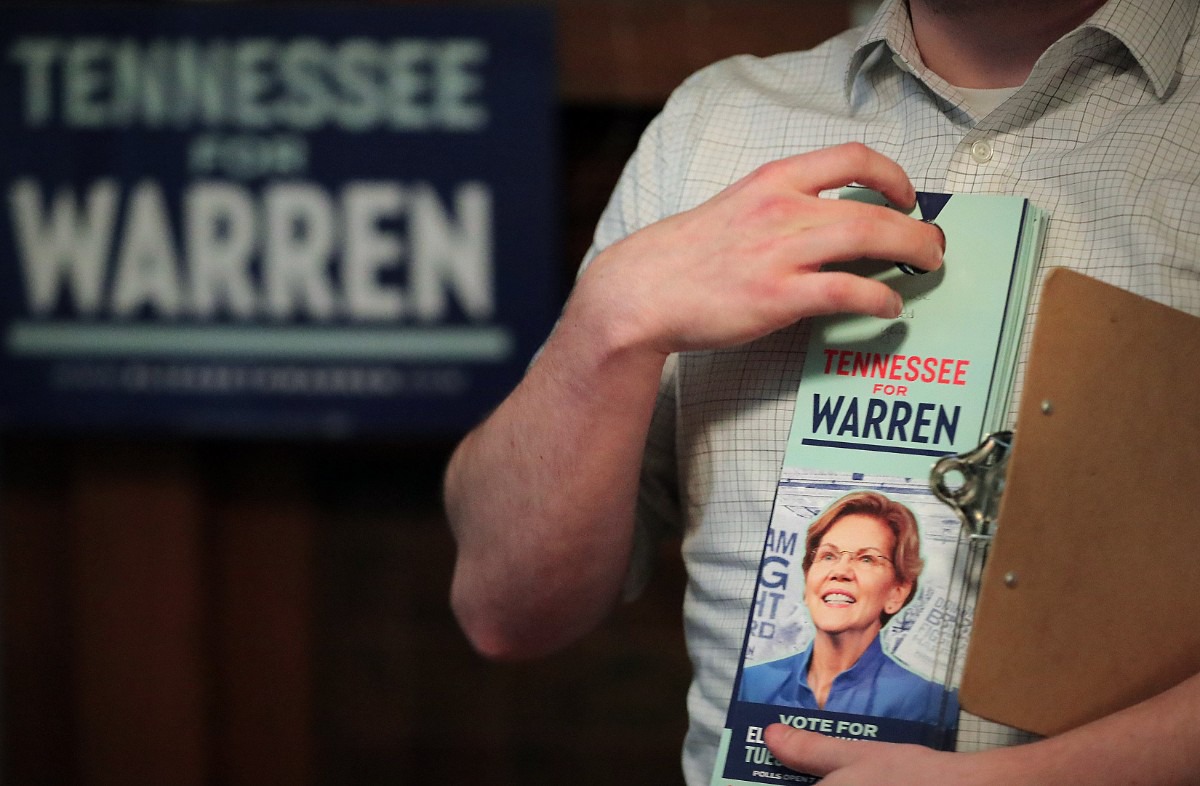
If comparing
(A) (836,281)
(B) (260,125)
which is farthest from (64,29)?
(A) (836,281)

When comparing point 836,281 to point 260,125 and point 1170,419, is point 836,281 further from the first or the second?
point 260,125

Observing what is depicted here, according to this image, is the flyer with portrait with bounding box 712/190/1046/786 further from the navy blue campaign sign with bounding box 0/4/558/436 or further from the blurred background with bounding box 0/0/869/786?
the blurred background with bounding box 0/0/869/786

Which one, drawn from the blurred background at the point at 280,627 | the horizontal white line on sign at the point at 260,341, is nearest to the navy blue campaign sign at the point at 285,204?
the horizontal white line on sign at the point at 260,341

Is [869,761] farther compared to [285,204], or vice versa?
[285,204]

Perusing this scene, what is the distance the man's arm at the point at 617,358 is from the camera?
760 mm

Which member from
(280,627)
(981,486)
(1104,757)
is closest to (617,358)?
(981,486)

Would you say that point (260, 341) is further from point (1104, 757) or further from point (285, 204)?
point (1104, 757)

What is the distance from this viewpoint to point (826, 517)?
0.77 metres

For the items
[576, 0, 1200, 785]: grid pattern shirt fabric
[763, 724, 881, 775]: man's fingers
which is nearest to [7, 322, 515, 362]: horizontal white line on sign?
[576, 0, 1200, 785]: grid pattern shirt fabric

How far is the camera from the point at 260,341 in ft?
Result: 7.14

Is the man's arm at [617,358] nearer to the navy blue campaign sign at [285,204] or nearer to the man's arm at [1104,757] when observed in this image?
the man's arm at [1104,757]

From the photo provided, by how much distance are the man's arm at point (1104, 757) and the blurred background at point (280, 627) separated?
160cm

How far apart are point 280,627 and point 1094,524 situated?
190cm

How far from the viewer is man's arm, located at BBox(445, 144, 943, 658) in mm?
760
